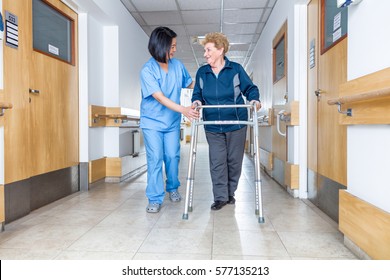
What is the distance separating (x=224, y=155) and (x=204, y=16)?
3157 mm

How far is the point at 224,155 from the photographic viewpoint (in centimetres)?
262

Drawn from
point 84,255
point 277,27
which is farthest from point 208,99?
point 277,27

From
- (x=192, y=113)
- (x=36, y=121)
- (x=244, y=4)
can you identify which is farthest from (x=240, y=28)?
(x=36, y=121)

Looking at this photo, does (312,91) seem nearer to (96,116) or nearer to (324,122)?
(324,122)

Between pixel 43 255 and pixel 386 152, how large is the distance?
6.03 feet

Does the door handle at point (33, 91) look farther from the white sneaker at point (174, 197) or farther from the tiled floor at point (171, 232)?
the white sneaker at point (174, 197)

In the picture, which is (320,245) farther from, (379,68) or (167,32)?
(167,32)

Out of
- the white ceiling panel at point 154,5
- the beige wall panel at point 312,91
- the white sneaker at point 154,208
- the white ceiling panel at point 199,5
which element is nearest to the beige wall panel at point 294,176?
the beige wall panel at point 312,91

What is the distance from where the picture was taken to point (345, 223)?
1.78 metres

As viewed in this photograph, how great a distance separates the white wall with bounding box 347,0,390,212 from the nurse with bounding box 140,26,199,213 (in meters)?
1.26

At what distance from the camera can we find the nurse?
8.44 feet

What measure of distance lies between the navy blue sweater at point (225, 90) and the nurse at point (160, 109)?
0.82 ft

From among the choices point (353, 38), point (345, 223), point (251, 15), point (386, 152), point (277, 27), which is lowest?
point (345, 223)

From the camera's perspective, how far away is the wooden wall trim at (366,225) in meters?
1.39
